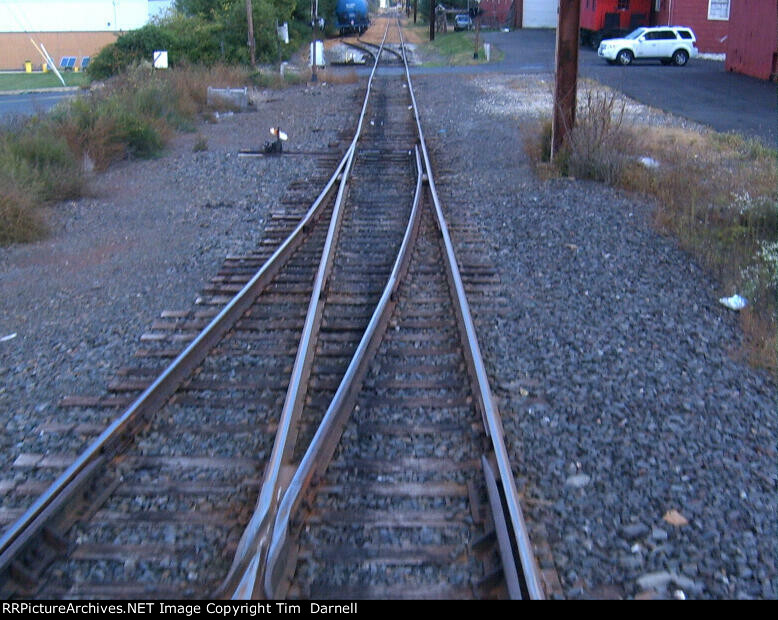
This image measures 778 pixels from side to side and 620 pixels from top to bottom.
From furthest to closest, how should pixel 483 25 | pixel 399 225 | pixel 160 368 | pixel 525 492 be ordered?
pixel 483 25 → pixel 399 225 → pixel 160 368 → pixel 525 492

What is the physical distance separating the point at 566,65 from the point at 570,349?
336 inches

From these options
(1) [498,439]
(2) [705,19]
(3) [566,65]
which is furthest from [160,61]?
(2) [705,19]

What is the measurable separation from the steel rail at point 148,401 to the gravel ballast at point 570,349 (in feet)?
1.79

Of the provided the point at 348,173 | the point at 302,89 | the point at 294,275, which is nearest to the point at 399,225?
the point at 294,275

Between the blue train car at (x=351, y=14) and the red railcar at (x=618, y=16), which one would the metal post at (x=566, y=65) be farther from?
the blue train car at (x=351, y=14)

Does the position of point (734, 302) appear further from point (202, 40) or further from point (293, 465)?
point (202, 40)

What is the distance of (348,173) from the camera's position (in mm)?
13922

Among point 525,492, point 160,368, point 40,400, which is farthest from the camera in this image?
point 160,368

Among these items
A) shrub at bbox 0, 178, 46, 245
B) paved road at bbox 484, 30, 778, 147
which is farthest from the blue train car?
shrub at bbox 0, 178, 46, 245

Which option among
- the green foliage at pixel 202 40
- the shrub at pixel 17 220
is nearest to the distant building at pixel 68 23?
the green foliage at pixel 202 40

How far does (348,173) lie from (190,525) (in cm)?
994

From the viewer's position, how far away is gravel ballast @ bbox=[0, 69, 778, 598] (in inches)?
177

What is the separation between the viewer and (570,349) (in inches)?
275
